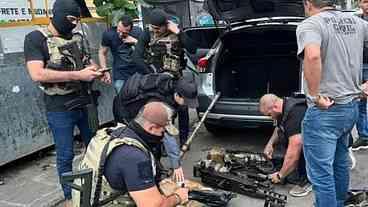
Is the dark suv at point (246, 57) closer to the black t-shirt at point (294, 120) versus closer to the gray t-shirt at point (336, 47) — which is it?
the black t-shirt at point (294, 120)

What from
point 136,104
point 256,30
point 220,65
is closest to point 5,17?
point 136,104

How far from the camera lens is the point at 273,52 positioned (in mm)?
5727

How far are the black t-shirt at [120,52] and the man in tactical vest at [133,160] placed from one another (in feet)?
9.15

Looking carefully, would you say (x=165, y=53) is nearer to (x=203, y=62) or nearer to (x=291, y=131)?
(x=203, y=62)

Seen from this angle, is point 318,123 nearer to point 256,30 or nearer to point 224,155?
point 224,155

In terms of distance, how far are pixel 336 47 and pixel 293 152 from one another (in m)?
1.30

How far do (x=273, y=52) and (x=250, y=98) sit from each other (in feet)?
2.71

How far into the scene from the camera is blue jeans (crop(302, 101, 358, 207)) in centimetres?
301

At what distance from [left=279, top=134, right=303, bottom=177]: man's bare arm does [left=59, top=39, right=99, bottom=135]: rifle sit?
Result: 5.52 ft

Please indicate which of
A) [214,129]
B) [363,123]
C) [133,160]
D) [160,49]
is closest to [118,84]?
[160,49]

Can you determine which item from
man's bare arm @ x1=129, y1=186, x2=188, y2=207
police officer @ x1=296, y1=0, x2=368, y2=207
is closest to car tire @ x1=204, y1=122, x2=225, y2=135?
police officer @ x1=296, y1=0, x2=368, y2=207

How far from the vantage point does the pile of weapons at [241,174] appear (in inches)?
154

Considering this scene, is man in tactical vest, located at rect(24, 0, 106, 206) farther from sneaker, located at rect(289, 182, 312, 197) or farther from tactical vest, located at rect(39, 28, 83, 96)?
sneaker, located at rect(289, 182, 312, 197)

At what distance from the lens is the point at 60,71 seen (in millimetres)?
3404
